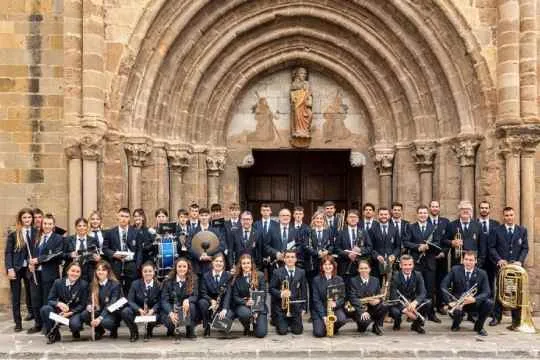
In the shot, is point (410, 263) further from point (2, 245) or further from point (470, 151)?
point (2, 245)

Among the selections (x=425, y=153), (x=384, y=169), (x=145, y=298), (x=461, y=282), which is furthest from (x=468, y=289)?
(x=145, y=298)

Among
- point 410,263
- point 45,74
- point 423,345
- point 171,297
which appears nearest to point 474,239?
point 410,263

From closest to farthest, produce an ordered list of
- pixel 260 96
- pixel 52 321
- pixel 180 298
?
pixel 52 321, pixel 180 298, pixel 260 96

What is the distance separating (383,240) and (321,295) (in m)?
1.47

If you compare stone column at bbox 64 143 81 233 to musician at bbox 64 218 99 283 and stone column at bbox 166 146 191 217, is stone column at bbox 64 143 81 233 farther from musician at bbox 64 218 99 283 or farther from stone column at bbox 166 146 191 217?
stone column at bbox 166 146 191 217

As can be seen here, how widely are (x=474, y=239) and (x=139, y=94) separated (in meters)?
5.95

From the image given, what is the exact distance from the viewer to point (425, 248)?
9.17m

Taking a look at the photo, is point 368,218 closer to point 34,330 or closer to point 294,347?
point 294,347

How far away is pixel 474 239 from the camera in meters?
9.23

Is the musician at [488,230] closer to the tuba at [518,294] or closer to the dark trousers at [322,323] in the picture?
the tuba at [518,294]

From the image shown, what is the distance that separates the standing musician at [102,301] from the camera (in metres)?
8.01

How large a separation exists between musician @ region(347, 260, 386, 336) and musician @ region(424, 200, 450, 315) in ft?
4.40

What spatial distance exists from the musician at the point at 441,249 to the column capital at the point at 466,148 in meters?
1.48

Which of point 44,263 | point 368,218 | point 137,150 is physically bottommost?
point 44,263
